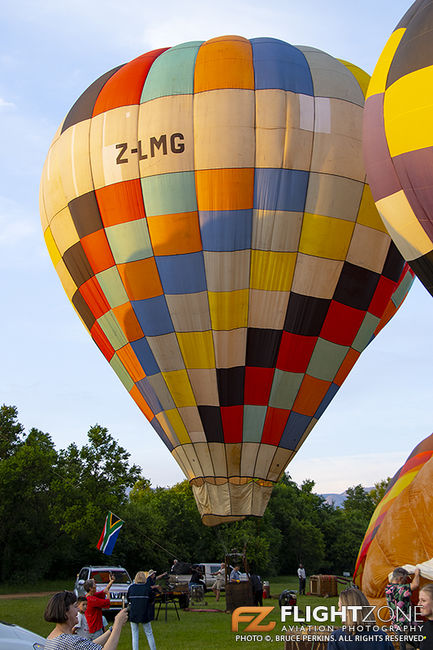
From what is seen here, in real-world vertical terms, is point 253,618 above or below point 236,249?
below

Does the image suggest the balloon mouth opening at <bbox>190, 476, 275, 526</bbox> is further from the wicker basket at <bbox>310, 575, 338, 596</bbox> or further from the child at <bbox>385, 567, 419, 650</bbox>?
the wicker basket at <bbox>310, 575, 338, 596</bbox>

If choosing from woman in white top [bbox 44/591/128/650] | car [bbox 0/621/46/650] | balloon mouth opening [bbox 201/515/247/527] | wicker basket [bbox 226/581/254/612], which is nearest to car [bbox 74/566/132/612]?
wicker basket [bbox 226/581/254/612]

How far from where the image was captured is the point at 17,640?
5.19 meters

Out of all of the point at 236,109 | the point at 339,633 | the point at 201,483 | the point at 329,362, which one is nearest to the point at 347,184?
the point at 236,109

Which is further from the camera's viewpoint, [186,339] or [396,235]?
[186,339]

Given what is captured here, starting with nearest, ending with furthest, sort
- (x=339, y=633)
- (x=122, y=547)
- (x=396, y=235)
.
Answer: (x=339, y=633)
(x=396, y=235)
(x=122, y=547)

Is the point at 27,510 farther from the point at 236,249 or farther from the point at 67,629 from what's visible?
the point at 67,629

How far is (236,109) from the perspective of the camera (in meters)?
10.6

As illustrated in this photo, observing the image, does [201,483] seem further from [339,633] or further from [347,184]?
[339,633]

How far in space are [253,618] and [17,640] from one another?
7300 mm

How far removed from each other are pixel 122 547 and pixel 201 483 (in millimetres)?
20327

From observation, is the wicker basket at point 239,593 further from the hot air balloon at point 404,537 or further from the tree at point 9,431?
the tree at point 9,431

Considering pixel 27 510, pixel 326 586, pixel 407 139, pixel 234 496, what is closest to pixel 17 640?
pixel 234 496

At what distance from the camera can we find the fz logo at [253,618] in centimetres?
1012
